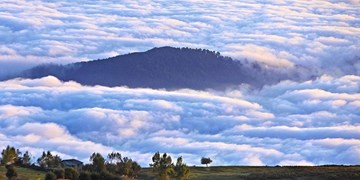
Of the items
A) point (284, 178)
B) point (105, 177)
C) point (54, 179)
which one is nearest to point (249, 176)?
point (284, 178)

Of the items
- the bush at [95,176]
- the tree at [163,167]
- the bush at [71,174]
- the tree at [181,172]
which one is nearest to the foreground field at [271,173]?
the tree at [163,167]

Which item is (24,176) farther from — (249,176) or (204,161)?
(204,161)

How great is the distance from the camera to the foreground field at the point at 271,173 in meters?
152

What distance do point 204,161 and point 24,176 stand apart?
56.0 meters

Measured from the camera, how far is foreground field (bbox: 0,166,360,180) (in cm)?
14925

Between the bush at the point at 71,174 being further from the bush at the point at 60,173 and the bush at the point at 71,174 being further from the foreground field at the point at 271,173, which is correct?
the foreground field at the point at 271,173

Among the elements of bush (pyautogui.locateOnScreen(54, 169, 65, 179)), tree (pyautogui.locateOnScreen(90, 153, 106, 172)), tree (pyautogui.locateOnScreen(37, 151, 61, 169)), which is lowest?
bush (pyautogui.locateOnScreen(54, 169, 65, 179))

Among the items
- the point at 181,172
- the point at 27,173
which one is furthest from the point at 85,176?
the point at 181,172

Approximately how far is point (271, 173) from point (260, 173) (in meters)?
1.93

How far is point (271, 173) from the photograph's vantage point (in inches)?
6265

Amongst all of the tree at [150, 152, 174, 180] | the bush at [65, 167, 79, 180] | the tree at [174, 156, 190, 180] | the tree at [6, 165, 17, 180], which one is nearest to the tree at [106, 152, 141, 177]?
the tree at [150, 152, 174, 180]

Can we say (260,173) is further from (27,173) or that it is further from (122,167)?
(27,173)

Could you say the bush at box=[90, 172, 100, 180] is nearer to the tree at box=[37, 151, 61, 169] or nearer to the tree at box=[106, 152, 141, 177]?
the tree at box=[106, 152, 141, 177]

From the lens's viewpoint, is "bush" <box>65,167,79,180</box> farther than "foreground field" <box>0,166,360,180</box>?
No
